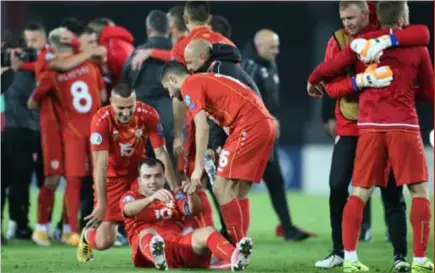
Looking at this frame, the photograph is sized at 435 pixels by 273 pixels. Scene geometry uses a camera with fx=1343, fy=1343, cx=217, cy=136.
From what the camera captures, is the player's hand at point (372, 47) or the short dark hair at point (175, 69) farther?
the short dark hair at point (175, 69)

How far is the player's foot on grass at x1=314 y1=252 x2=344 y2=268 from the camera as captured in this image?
30.6 feet

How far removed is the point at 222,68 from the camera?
9383 millimetres

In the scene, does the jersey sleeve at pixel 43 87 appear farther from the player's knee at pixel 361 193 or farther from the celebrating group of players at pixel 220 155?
the player's knee at pixel 361 193

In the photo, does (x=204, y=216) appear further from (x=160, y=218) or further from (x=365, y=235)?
(x=365, y=235)

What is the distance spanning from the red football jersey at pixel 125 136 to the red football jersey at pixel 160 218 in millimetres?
573

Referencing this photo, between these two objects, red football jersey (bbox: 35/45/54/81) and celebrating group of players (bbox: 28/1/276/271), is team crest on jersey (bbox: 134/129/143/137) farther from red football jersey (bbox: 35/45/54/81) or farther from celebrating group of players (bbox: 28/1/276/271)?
red football jersey (bbox: 35/45/54/81)

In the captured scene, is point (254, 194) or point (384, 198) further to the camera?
point (254, 194)

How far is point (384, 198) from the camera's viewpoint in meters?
9.26

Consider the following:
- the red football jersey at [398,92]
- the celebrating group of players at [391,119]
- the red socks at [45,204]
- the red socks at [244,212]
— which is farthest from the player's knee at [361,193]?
the red socks at [45,204]

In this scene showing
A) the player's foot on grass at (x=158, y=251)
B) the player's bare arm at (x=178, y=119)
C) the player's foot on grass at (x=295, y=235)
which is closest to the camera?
the player's foot on grass at (x=158, y=251)

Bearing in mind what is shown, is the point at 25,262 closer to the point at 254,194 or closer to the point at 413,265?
the point at 413,265

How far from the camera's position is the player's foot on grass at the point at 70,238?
11242mm

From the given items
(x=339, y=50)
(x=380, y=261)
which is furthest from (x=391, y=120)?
→ (x=380, y=261)

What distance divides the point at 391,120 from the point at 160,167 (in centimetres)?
163
